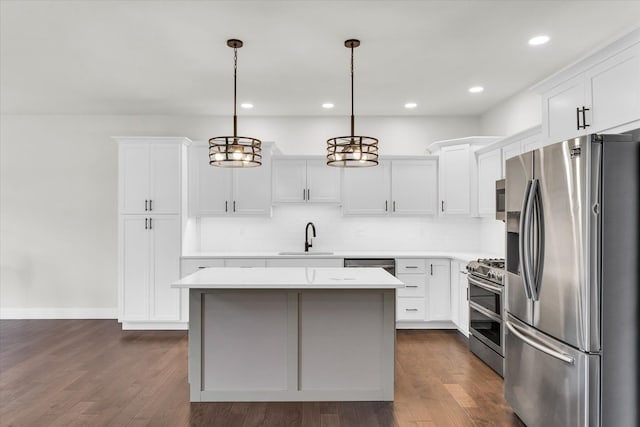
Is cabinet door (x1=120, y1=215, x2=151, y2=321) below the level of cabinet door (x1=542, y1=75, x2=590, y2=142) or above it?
below

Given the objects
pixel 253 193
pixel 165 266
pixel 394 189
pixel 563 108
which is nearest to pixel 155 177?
pixel 165 266

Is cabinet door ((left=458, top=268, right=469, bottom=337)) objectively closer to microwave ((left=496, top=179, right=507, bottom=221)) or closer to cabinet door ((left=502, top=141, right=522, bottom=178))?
microwave ((left=496, top=179, right=507, bottom=221))

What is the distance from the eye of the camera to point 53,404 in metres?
3.05

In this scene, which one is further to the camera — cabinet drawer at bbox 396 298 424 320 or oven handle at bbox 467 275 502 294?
cabinet drawer at bbox 396 298 424 320

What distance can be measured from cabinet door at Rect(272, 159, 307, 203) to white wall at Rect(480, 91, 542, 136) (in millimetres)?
2459

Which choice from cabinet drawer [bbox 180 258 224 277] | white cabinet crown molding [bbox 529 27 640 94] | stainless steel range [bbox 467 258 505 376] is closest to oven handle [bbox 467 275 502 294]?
stainless steel range [bbox 467 258 505 376]

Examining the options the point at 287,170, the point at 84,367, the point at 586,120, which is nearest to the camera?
the point at 586,120

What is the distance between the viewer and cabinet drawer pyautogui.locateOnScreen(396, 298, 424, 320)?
5.09 m

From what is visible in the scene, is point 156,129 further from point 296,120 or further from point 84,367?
point 84,367

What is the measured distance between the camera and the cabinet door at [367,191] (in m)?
5.42

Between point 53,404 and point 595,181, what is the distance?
3778mm

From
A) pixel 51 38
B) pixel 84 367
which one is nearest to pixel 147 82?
pixel 51 38

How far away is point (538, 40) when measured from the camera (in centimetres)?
333

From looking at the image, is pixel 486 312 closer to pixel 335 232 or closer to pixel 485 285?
pixel 485 285
